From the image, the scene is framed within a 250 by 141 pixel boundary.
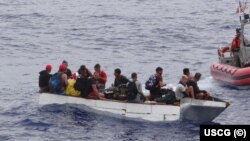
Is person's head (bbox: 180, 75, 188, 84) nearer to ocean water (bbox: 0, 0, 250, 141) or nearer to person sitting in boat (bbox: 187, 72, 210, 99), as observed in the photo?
person sitting in boat (bbox: 187, 72, 210, 99)

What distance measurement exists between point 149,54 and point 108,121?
19.7 meters

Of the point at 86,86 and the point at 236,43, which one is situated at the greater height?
the point at 236,43

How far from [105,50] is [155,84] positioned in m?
21.2

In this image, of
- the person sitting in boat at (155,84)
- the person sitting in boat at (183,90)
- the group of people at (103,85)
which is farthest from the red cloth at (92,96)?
the person sitting in boat at (183,90)

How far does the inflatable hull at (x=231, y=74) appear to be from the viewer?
3984 centimetres

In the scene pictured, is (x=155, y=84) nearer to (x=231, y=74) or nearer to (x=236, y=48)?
(x=231, y=74)

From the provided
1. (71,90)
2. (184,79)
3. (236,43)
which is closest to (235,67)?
(236,43)

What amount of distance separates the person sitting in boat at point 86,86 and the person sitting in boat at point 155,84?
2056mm

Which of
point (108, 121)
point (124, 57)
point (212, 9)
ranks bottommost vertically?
point (108, 121)

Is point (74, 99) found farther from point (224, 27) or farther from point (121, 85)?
point (224, 27)

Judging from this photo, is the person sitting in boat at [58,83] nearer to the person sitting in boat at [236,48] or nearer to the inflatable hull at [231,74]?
the inflatable hull at [231,74]

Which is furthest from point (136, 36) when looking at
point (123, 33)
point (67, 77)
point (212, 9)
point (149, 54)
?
point (67, 77)

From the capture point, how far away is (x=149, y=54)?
51.1 m

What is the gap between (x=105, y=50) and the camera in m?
52.8
